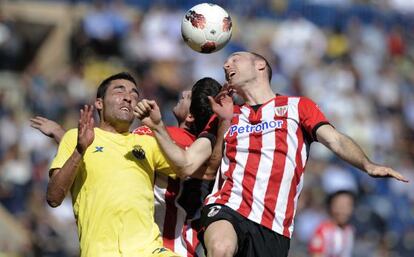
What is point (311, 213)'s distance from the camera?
652 inches

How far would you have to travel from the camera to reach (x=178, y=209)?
8695 millimetres

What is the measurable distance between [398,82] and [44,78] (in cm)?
791

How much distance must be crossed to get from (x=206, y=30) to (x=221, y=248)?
1.94m

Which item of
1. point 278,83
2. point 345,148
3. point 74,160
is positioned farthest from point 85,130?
point 278,83

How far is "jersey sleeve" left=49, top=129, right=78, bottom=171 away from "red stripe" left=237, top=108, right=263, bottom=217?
131 centimetres

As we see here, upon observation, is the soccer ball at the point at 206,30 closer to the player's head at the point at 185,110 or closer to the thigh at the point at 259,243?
the player's head at the point at 185,110

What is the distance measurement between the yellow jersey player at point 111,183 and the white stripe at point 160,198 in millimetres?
275

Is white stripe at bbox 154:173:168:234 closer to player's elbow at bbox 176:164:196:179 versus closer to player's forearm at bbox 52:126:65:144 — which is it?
player's elbow at bbox 176:164:196:179

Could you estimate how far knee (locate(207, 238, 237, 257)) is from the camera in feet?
25.2

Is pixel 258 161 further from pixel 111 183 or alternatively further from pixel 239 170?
pixel 111 183

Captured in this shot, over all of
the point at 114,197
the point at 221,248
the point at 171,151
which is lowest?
the point at 221,248

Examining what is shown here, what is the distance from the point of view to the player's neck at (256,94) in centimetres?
851

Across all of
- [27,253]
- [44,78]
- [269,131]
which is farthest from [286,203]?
[44,78]

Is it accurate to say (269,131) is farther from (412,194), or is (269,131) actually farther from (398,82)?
(398,82)
